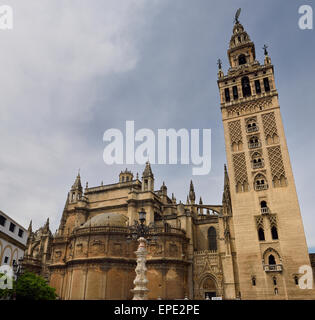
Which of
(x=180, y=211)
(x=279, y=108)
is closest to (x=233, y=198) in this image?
(x=180, y=211)

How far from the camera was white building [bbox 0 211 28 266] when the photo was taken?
2862cm

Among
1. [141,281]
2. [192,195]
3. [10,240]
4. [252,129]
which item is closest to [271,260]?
[252,129]

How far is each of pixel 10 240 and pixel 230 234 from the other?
2591 centimetres

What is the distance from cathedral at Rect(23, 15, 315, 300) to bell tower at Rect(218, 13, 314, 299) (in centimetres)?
10

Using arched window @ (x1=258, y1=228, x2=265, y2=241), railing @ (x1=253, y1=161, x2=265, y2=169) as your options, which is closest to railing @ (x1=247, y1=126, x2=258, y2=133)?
railing @ (x1=253, y1=161, x2=265, y2=169)

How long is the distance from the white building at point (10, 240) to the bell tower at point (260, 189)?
82.6 feet

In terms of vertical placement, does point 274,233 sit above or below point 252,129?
below

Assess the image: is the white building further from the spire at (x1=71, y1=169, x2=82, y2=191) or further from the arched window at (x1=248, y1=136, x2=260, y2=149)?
the arched window at (x1=248, y1=136, x2=260, y2=149)

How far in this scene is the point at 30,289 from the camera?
25.2 m

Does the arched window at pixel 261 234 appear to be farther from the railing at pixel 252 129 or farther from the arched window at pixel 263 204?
the railing at pixel 252 129

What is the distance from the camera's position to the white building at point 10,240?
28.6 meters

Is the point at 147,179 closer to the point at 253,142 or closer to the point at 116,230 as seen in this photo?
the point at 116,230
